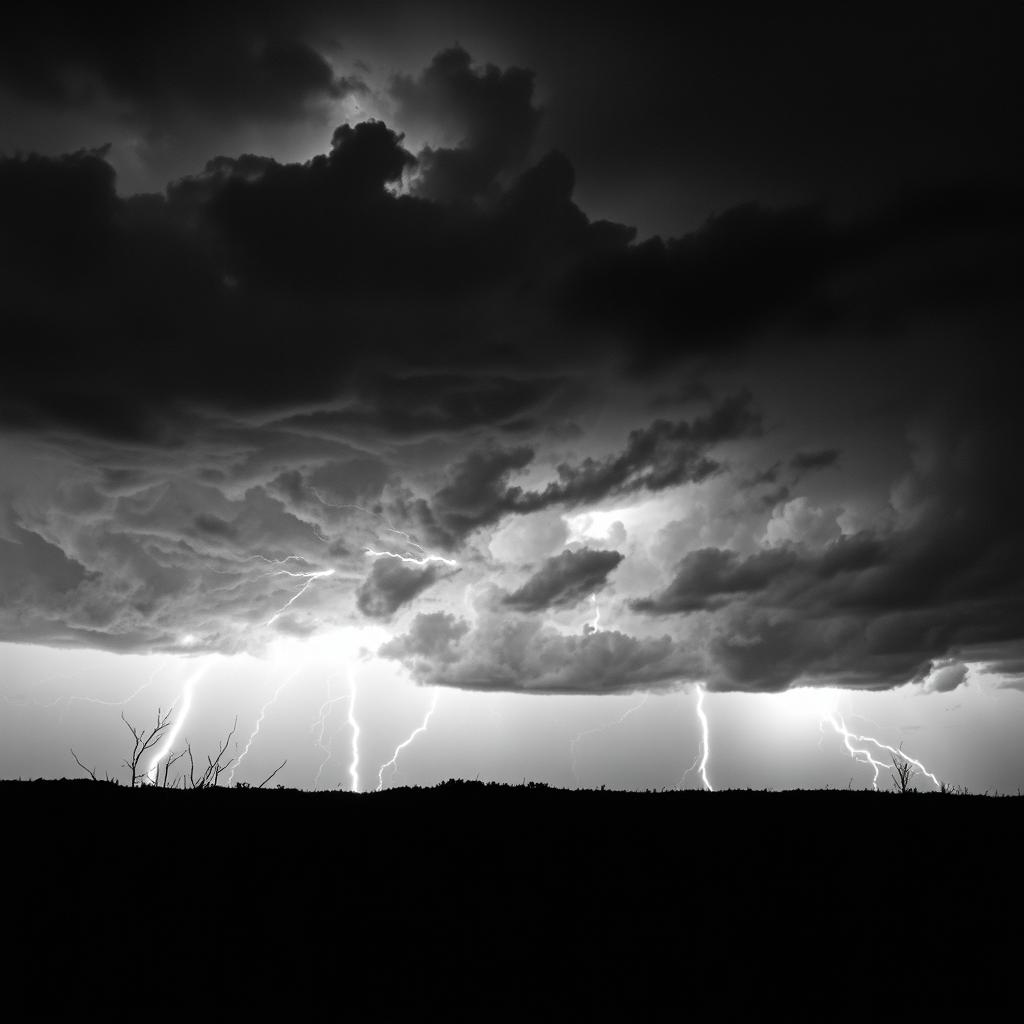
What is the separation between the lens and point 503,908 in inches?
460

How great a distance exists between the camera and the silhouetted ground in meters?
9.66

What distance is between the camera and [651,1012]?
943 centimetres

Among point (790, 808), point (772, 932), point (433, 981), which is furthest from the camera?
point (790, 808)

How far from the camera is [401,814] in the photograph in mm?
15328

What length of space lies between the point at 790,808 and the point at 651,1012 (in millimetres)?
8449

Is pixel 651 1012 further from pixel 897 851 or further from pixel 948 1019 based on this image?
pixel 897 851

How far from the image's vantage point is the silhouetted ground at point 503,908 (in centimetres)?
966

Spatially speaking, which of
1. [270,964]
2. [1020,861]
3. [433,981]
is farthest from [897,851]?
[270,964]

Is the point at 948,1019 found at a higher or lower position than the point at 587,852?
lower

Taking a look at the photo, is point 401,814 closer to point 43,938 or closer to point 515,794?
point 515,794

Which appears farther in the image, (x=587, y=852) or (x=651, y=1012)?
(x=587, y=852)

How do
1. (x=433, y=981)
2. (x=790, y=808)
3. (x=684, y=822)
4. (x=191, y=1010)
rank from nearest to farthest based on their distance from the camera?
1. (x=191, y=1010)
2. (x=433, y=981)
3. (x=684, y=822)
4. (x=790, y=808)

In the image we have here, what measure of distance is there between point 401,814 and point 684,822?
5659 mm

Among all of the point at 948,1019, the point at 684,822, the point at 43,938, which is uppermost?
the point at 684,822
